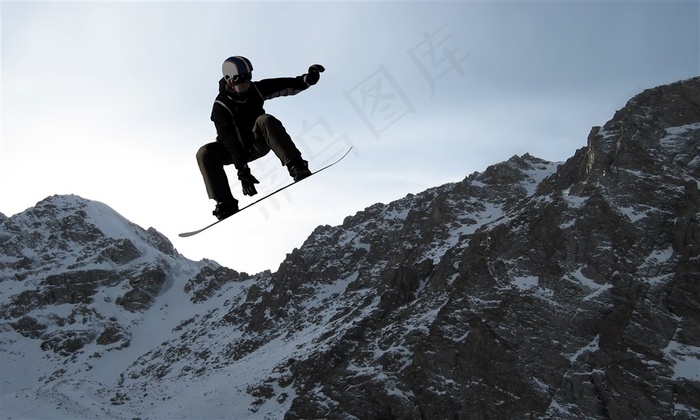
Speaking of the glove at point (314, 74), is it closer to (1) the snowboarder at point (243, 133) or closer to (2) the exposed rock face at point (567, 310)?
(1) the snowboarder at point (243, 133)

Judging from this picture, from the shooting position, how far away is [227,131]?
494 inches

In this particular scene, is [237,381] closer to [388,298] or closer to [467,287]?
[388,298]

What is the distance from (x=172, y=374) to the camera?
97.9 m

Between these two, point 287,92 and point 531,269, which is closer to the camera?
point 287,92

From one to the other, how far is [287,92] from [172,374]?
9084 cm

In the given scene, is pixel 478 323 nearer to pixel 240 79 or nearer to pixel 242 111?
pixel 242 111

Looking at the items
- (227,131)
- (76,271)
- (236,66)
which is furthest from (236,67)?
(76,271)

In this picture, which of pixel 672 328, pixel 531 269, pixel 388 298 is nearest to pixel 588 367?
pixel 672 328

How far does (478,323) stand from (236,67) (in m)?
54.5

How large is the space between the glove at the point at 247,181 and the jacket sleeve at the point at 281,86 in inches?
53.5

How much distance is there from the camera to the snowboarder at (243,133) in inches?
486

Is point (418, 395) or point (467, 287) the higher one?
point (467, 287)

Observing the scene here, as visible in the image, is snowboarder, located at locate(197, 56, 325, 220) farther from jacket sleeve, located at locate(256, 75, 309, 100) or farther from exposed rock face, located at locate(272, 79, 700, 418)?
exposed rock face, located at locate(272, 79, 700, 418)

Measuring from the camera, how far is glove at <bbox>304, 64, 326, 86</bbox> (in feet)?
42.7
